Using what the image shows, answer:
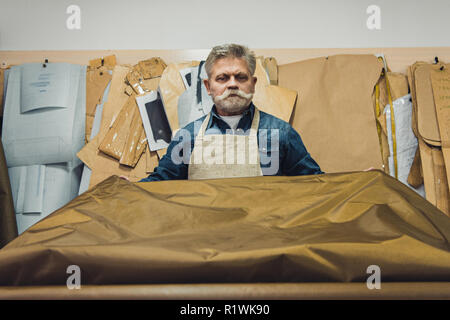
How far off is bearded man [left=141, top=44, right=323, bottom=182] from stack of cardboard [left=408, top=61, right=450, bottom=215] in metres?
0.49

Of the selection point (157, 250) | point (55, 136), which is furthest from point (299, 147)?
point (55, 136)

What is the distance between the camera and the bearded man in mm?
1015

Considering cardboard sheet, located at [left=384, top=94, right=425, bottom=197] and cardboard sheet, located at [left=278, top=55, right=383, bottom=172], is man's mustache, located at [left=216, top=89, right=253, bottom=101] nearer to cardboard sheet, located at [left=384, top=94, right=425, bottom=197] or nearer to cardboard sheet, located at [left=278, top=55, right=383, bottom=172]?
cardboard sheet, located at [left=278, top=55, right=383, bottom=172]

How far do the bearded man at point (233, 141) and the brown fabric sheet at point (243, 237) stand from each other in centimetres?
42

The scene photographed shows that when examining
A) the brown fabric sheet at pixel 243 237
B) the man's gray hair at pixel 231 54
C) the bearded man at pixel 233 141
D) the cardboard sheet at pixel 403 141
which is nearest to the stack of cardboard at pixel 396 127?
the cardboard sheet at pixel 403 141

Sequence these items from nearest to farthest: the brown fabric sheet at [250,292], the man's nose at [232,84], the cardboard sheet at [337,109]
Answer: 1. the brown fabric sheet at [250,292]
2. the man's nose at [232,84]
3. the cardboard sheet at [337,109]

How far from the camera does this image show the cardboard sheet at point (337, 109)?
4.03 ft

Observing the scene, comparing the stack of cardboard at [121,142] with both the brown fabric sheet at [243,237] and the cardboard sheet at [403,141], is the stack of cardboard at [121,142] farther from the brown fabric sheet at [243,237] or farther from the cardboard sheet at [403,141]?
the cardboard sheet at [403,141]

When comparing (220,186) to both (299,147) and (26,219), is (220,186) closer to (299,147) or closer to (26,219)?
(299,147)

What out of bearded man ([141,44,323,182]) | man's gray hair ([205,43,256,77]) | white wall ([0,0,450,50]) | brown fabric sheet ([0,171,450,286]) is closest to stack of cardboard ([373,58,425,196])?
white wall ([0,0,450,50])

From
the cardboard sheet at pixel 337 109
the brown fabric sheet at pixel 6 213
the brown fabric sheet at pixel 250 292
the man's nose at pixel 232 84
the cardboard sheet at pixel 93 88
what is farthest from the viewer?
the cardboard sheet at pixel 93 88

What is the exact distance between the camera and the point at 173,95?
1.29 m

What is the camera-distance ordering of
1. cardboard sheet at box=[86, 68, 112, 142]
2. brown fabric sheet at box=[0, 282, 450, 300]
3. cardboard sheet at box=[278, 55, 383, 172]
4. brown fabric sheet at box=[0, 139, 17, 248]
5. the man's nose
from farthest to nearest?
cardboard sheet at box=[86, 68, 112, 142] < cardboard sheet at box=[278, 55, 383, 172] < brown fabric sheet at box=[0, 139, 17, 248] < the man's nose < brown fabric sheet at box=[0, 282, 450, 300]

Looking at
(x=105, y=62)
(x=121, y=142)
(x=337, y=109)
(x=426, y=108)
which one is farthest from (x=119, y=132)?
(x=426, y=108)
